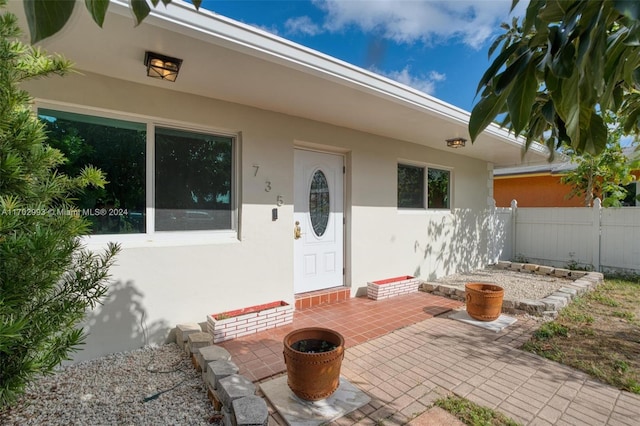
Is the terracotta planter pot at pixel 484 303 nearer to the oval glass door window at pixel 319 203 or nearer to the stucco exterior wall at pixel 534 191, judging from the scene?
the oval glass door window at pixel 319 203

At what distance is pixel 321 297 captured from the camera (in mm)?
4699

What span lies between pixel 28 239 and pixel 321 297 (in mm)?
3654

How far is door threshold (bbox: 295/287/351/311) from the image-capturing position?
450 cm

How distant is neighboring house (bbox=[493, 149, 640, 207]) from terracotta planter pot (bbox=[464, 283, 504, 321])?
781 cm

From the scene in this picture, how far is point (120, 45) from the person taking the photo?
97.0 inches

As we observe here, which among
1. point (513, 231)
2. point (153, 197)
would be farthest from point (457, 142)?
point (153, 197)

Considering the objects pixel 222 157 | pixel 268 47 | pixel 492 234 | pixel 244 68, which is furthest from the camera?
pixel 492 234

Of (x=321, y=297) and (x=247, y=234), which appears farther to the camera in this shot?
(x=321, y=297)

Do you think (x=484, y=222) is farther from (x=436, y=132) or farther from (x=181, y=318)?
(x=181, y=318)

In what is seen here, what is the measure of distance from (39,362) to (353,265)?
3.98m

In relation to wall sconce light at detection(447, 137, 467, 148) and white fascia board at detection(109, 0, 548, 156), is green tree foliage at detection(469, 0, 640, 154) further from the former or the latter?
wall sconce light at detection(447, 137, 467, 148)

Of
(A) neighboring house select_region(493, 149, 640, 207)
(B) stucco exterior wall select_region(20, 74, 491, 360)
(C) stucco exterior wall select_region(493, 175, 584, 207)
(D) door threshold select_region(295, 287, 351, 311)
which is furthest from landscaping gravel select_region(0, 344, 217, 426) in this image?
(C) stucco exterior wall select_region(493, 175, 584, 207)

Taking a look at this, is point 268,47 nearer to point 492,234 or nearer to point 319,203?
point 319,203

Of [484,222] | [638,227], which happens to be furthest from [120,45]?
[638,227]
